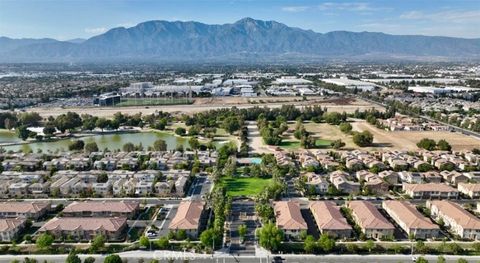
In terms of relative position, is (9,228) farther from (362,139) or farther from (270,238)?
(362,139)

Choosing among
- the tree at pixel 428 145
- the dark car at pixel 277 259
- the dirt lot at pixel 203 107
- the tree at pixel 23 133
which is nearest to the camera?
the dark car at pixel 277 259


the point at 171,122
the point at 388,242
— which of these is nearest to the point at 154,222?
the point at 388,242

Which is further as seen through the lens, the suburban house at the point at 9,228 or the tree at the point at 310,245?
the suburban house at the point at 9,228

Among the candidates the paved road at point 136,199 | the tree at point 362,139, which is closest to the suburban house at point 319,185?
the paved road at point 136,199

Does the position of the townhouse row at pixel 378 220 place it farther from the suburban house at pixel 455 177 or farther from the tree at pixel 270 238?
the suburban house at pixel 455 177

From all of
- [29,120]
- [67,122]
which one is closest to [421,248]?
[67,122]
